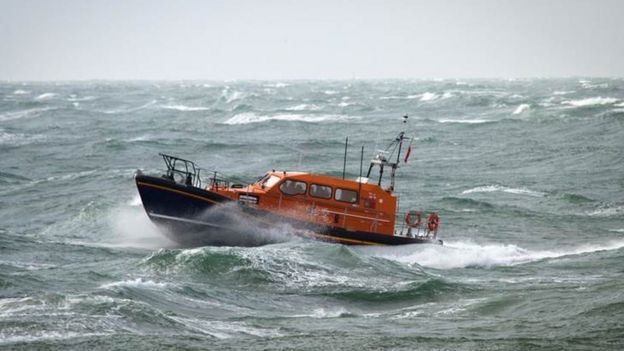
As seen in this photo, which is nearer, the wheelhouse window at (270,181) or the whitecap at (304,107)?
the wheelhouse window at (270,181)

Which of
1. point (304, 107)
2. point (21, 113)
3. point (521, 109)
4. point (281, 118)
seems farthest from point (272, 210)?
Result: point (304, 107)

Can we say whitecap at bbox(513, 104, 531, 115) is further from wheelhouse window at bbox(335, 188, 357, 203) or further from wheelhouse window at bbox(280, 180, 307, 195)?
wheelhouse window at bbox(280, 180, 307, 195)

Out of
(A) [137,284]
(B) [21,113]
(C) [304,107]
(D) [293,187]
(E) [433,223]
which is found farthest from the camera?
Result: (C) [304,107]

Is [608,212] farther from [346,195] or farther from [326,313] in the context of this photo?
[326,313]

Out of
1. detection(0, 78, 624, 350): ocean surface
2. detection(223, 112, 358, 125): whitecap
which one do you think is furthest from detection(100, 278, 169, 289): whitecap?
detection(223, 112, 358, 125): whitecap

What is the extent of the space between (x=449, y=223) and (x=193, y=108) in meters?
72.1

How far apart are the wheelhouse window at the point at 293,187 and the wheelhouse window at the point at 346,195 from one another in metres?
0.98

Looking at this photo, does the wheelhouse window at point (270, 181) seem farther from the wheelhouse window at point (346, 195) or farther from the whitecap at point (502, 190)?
the whitecap at point (502, 190)

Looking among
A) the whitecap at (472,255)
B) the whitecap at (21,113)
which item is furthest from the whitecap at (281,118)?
the whitecap at (472,255)

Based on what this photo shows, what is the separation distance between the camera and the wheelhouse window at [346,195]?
27219 mm

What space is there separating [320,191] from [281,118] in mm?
55539

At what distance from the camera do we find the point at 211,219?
26.5 m

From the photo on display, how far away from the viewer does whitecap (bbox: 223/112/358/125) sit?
80.0 metres

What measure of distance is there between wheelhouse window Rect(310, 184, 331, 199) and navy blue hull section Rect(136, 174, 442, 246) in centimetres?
91
